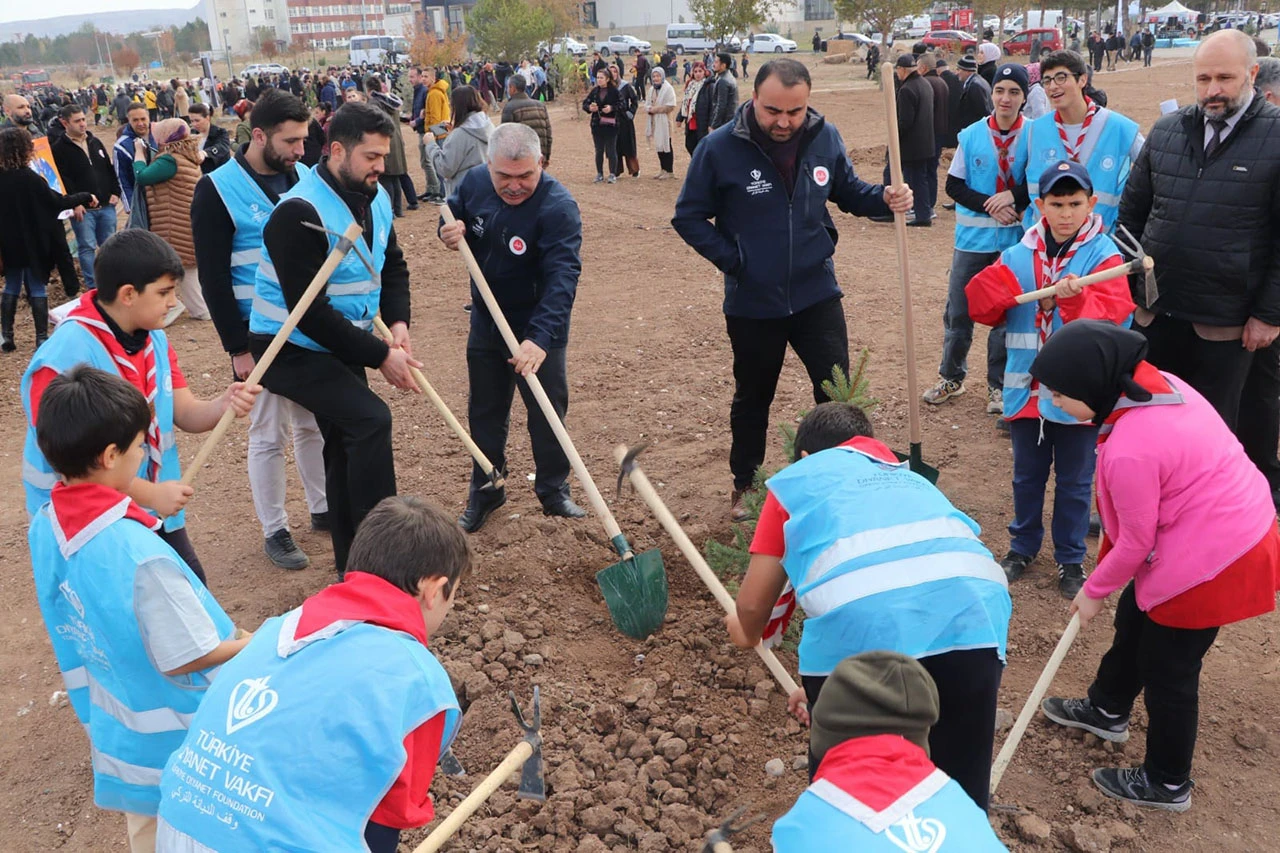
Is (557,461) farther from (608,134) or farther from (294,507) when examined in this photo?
(608,134)

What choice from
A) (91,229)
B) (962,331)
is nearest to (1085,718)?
(962,331)

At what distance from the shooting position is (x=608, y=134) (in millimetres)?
15555

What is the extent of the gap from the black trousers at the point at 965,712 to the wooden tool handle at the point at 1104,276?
2.14 meters

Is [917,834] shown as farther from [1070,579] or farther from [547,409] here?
[1070,579]

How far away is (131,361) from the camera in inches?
137

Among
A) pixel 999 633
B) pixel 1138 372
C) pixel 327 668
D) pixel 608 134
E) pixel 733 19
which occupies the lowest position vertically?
pixel 999 633

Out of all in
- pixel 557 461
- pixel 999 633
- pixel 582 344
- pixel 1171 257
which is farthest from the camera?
pixel 582 344

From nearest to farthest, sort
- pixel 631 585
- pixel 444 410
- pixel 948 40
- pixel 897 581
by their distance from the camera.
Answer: pixel 897 581 < pixel 631 585 < pixel 444 410 < pixel 948 40

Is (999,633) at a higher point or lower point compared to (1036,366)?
lower

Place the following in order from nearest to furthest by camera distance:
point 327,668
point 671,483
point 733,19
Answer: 1. point 327,668
2. point 671,483
3. point 733,19

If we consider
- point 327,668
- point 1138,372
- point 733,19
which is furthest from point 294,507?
point 733,19

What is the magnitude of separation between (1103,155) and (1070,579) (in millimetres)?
2260

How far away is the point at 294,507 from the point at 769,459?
280 centimetres

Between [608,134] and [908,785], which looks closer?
[908,785]
